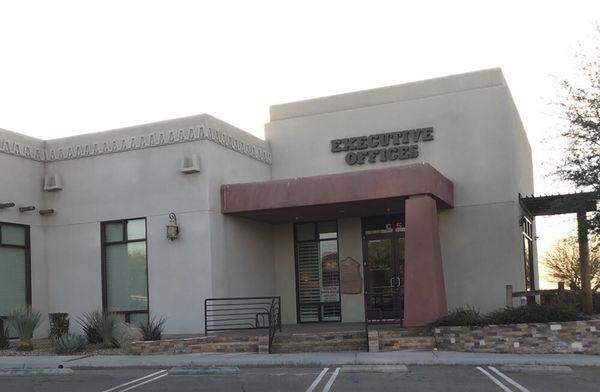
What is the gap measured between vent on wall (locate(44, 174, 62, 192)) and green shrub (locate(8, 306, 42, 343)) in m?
3.97

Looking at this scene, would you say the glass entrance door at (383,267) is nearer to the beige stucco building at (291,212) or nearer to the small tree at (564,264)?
the beige stucco building at (291,212)

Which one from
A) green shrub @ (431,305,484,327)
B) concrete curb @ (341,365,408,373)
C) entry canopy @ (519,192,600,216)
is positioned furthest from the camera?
entry canopy @ (519,192,600,216)

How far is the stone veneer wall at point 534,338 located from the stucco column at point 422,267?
1668 millimetres

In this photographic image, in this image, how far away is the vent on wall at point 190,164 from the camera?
59.0ft

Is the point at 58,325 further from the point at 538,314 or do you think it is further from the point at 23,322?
the point at 538,314

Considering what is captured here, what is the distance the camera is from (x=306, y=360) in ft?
44.5

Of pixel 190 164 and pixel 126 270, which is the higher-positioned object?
pixel 190 164

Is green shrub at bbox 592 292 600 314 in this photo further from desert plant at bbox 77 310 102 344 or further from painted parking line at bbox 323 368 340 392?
desert plant at bbox 77 310 102 344

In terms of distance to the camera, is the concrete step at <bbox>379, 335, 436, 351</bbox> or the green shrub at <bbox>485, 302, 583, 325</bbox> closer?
the green shrub at <bbox>485, 302, 583, 325</bbox>

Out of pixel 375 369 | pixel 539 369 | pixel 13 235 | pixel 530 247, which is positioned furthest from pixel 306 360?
pixel 530 247

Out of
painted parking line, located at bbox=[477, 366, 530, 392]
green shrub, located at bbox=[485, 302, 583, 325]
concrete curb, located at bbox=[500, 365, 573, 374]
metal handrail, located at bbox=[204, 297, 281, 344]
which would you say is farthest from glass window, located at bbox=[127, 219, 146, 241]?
concrete curb, located at bbox=[500, 365, 573, 374]

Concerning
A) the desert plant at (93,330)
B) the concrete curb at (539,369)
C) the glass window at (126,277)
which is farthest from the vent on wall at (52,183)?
the concrete curb at (539,369)

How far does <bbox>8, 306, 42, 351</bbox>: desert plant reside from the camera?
659 inches

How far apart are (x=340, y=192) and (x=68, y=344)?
7705mm
